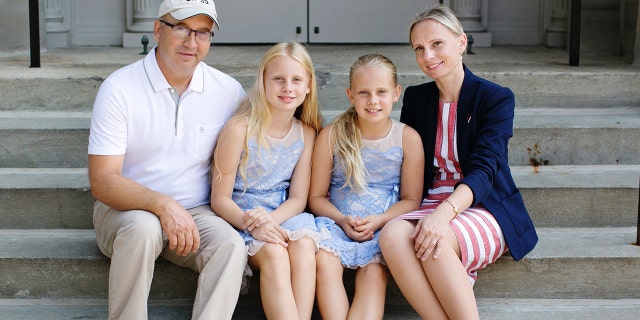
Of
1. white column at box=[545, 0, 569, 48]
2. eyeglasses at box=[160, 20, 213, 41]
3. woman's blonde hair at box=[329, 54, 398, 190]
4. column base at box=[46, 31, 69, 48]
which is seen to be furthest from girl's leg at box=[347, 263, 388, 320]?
column base at box=[46, 31, 69, 48]

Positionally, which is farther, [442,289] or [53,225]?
[53,225]

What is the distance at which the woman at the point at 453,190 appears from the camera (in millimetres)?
3006

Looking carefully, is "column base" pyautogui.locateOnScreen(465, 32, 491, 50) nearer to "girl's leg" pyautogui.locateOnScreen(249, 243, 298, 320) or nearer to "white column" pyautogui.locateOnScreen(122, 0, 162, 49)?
"white column" pyautogui.locateOnScreen(122, 0, 162, 49)

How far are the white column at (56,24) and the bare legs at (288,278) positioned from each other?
3633mm

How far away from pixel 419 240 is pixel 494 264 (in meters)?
0.51

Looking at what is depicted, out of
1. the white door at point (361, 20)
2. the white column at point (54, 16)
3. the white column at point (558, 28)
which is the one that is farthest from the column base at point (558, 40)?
the white column at point (54, 16)

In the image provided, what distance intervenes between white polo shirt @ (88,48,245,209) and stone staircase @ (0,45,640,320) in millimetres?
367

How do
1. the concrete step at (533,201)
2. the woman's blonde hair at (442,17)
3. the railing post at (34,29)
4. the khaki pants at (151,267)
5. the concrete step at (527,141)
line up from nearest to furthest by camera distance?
the khaki pants at (151,267), the woman's blonde hair at (442,17), the concrete step at (533,201), the concrete step at (527,141), the railing post at (34,29)

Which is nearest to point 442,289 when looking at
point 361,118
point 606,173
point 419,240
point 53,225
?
point 419,240

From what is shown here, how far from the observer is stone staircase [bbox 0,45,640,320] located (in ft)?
11.1

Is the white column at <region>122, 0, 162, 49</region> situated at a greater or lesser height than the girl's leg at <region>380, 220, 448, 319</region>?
greater

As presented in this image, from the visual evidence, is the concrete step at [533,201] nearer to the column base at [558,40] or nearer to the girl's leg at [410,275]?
the girl's leg at [410,275]

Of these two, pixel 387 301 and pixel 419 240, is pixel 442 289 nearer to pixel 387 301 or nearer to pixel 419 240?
pixel 419 240

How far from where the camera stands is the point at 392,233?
3070 mm
